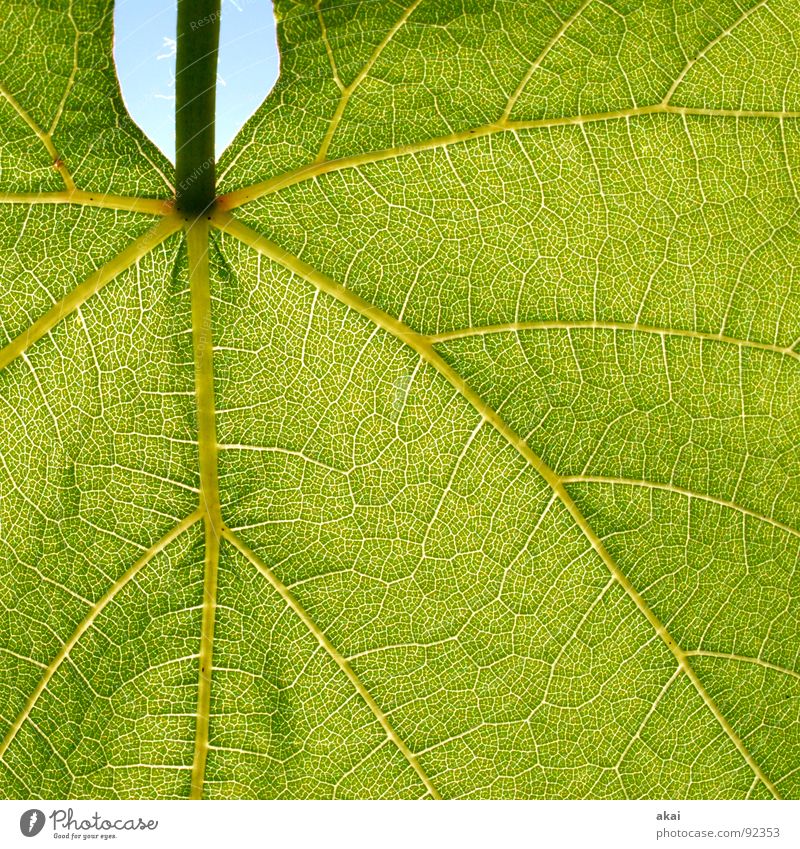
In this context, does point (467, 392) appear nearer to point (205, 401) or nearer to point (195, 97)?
point (205, 401)

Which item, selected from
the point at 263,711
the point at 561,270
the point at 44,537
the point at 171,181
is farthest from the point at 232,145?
the point at 263,711

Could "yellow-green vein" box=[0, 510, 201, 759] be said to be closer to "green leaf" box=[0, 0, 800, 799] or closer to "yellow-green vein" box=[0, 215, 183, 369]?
"green leaf" box=[0, 0, 800, 799]

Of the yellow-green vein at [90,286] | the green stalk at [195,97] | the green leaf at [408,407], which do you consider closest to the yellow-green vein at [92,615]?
the green leaf at [408,407]

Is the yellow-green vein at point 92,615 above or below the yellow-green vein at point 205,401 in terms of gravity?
below

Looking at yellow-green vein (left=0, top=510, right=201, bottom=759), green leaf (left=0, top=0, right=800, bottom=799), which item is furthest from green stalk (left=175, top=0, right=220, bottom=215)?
yellow-green vein (left=0, top=510, right=201, bottom=759)

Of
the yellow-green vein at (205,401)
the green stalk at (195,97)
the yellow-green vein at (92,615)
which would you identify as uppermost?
the green stalk at (195,97)

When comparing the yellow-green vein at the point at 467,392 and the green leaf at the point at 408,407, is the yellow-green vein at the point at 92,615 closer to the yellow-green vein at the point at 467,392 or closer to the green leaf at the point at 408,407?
the green leaf at the point at 408,407
